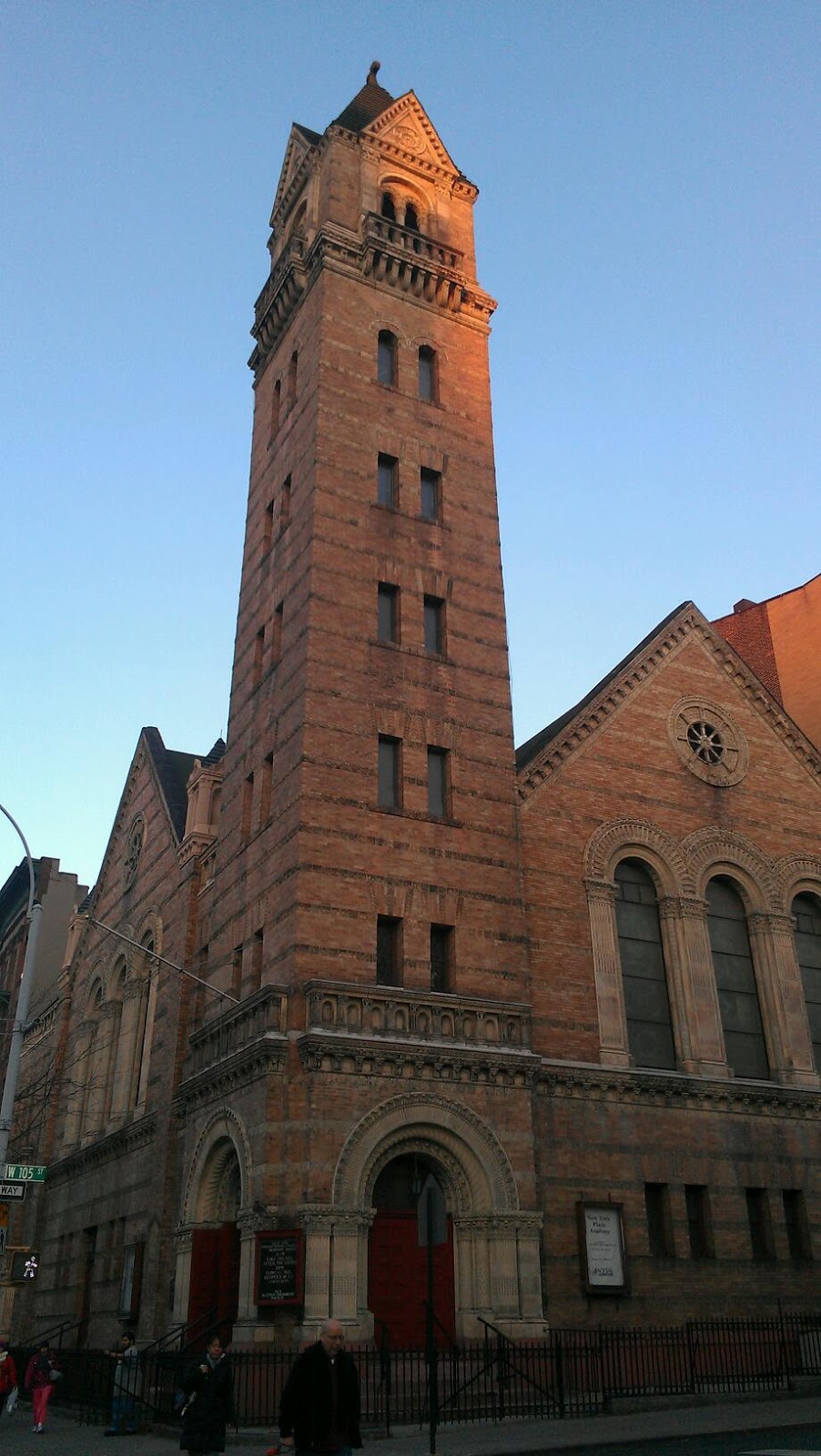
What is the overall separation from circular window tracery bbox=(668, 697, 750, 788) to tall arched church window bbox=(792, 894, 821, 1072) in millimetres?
3579

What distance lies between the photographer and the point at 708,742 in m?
31.3

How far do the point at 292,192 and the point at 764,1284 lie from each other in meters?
31.1

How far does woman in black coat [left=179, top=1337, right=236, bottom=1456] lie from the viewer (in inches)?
521

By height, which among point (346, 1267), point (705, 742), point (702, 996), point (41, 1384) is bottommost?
point (41, 1384)

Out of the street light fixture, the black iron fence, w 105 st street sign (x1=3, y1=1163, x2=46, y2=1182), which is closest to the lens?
the black iron fence

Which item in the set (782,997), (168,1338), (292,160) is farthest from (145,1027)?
(292,160)

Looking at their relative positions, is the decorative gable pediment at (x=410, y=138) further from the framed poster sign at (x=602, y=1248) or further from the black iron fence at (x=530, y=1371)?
the black iron fence at (x=530, y=1371)

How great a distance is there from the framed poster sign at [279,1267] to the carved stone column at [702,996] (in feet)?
34.8

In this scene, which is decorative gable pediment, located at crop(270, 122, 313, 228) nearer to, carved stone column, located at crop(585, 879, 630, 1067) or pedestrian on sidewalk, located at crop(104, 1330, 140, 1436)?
carved stone column, located at crop(585, 879, 630, 1067)

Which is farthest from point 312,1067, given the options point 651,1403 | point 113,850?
point 113,850

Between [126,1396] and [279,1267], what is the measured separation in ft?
11.3

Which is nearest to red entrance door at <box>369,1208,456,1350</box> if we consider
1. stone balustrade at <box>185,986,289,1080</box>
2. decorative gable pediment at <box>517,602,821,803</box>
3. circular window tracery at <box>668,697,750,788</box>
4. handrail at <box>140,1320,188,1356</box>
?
stone balustrade at <box>185,986,289,1080</box>

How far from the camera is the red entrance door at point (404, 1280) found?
21.4m

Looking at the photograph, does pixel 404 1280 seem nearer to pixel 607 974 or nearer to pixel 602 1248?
pixel 602 1248
